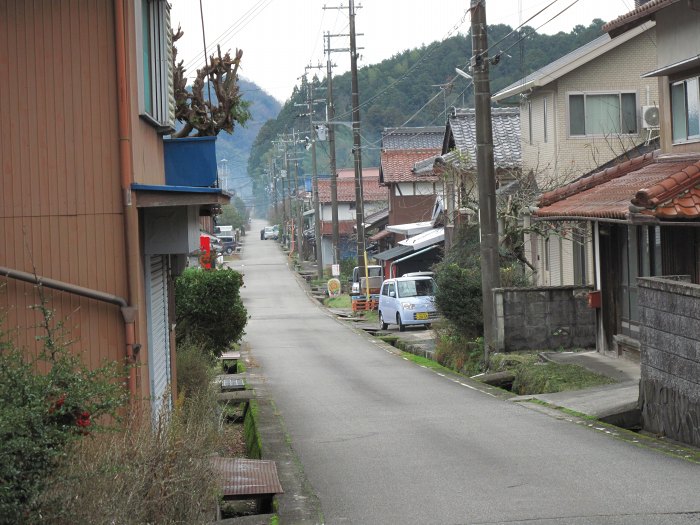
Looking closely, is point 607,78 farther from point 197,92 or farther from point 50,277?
point 50,277

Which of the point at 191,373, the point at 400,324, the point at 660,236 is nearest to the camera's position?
the point at 191,373

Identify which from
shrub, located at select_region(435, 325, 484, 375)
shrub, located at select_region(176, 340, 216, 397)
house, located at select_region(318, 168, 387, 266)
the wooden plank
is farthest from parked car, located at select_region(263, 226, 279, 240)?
shrub, located at select_region(176, 340, 216, 397)

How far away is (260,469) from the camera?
9945 mm

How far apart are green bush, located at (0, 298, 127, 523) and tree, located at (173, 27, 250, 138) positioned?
6634mm

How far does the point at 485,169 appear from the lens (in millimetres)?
20625

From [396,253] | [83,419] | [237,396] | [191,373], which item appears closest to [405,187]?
[396,253]

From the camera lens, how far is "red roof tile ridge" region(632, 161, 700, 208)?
1312 cm

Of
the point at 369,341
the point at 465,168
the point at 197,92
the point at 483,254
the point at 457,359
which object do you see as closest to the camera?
the point at 197,92

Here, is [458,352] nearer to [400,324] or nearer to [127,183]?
[400,324]

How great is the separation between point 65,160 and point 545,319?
14.4m

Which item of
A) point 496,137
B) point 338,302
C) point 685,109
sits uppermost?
point 496,137

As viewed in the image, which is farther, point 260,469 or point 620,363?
point 620,363

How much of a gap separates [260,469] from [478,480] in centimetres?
217

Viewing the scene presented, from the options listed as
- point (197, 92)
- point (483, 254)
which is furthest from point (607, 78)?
point (197, 92)
